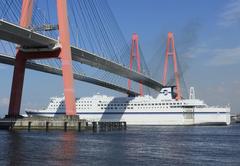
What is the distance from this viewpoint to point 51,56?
43.9 metres

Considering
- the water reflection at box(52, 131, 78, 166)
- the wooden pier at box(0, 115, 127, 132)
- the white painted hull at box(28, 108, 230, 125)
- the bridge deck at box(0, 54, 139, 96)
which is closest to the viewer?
the water reflection at box(52, 131, 78, 166)

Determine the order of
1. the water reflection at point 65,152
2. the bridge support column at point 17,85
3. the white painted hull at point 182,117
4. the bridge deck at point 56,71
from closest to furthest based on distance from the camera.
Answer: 1. the water reflection at point 65,152
2. the bridge support column at point 17,85
3. the bridge deck at point 56,71
4. the white painted hull at point 182,117

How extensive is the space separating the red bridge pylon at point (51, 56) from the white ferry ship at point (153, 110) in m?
25.6

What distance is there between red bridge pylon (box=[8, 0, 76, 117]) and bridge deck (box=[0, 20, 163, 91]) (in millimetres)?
805

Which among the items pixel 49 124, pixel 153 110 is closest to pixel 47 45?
pixel 49 124

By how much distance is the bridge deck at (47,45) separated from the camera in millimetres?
38125

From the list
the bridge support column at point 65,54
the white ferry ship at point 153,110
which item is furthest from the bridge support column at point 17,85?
the white ferry ship at point 153,110

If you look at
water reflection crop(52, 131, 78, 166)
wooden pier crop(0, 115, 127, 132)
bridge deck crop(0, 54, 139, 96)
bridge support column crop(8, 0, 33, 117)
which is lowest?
water reflection crop(52, 131, 78, 166)

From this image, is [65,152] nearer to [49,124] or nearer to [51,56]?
[49,124]

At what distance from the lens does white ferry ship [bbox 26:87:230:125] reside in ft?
233

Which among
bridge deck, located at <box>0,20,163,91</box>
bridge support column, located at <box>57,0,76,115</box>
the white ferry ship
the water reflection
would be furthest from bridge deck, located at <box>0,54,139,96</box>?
the water reflection

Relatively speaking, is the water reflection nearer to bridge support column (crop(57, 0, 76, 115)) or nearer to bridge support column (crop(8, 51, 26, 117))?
bridge support column (crop(57, 0, 76, 115))

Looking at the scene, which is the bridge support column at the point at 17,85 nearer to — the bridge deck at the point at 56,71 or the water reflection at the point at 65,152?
the bridge deck at the point at 56,71

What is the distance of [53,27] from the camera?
140ft
